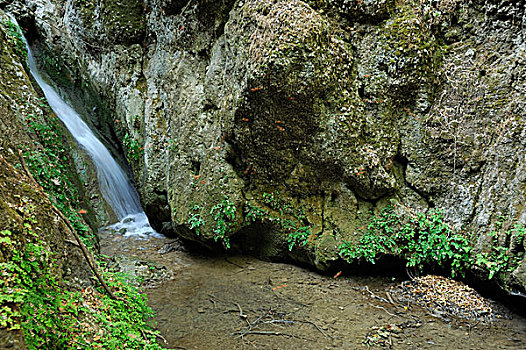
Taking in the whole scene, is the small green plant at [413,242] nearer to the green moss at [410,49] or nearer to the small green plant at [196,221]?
the green moss at [410,49]

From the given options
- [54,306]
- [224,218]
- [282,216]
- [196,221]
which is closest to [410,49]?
[282,216]

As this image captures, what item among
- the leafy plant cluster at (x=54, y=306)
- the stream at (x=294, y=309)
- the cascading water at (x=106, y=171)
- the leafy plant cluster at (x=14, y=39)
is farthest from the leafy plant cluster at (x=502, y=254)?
the leafy plant cluster at (x=14, y=39)

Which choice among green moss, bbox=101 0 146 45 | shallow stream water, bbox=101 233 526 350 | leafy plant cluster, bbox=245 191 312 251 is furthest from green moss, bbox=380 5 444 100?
green moss, bbox=101 0 146 45

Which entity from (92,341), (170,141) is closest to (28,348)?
(92,341)

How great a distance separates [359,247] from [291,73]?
11.8ft

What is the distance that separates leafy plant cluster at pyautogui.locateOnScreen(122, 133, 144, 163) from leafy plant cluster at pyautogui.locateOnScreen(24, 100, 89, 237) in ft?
8.31

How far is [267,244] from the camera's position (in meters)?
6.87

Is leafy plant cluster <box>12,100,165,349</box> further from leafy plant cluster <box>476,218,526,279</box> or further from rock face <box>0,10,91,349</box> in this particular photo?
leafy plant cluster <box>476,218,526,279</box>

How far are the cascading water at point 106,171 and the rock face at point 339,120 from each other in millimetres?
2825

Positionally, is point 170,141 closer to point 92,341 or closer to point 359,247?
point 359,247

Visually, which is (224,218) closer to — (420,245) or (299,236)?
(299,236)

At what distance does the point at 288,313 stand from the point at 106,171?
7.82 meters

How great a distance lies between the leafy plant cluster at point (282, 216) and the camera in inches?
255

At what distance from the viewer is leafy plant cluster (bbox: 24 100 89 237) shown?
195 inches
